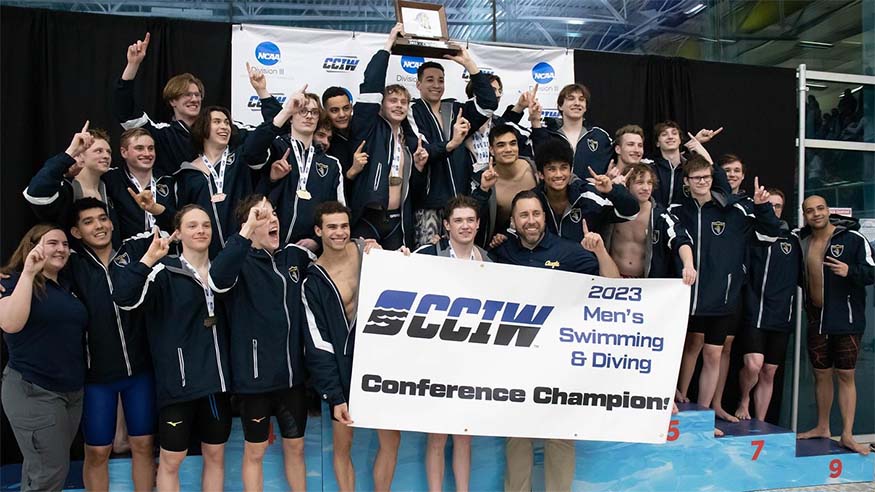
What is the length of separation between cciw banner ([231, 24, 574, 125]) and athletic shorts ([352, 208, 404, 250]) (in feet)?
4.38

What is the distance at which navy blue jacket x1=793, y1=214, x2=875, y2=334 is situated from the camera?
5086mm

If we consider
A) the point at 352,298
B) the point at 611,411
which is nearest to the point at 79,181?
the point at 352,298

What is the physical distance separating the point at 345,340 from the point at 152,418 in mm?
1053

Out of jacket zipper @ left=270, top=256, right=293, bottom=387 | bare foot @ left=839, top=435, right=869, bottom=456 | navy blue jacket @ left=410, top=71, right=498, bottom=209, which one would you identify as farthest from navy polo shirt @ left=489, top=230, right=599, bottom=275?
bare foot @ left=839, top=435, right=869, bottom=456

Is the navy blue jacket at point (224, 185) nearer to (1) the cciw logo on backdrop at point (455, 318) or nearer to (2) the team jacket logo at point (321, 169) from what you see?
(2) the team jacket logo at point (321, 169)

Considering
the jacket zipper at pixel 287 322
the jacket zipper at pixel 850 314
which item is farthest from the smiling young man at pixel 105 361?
the jacket zipper at pixel 850 314

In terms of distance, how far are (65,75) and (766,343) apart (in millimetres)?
5443

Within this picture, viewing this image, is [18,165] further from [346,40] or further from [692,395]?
[692,395]

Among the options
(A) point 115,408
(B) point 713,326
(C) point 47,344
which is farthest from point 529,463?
(C) point 47,344

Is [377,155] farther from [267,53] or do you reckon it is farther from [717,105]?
[717,105]

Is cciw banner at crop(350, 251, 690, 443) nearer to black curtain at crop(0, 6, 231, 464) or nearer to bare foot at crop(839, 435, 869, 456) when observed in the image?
bare foot at crop(839, 435, 869, 456)

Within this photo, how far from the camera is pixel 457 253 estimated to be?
3.66 metres

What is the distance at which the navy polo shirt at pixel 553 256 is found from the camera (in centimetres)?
378

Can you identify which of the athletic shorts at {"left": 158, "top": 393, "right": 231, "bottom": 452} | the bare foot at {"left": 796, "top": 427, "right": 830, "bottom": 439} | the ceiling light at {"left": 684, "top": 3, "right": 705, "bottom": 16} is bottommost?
the bare foot at {"left": 796, "top": 427, "right": 830, "bottom": 439}
